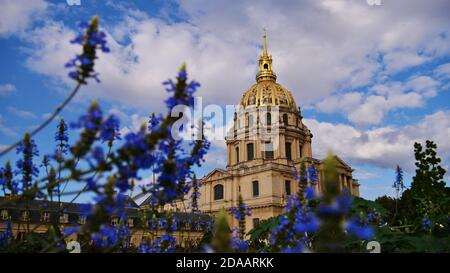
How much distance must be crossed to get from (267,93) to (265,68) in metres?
10.8

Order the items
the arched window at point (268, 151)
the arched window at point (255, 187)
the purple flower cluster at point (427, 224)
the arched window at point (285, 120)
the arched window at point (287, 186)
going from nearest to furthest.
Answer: the purple flower cluster at point (427, 224) → the arched window at point (287, 186) → the arched window at point (255, 187) → the arched window at point (268, 151) → the arched window at point (285, 120)

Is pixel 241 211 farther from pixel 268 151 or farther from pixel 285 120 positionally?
pixel 285 120

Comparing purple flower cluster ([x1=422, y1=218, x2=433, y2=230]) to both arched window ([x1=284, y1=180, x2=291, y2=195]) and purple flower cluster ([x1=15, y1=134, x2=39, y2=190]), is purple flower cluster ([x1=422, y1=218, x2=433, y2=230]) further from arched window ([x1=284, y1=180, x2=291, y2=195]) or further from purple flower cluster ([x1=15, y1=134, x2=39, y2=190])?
arched window ([x1=284, y1=180, x2=291, y2=195])

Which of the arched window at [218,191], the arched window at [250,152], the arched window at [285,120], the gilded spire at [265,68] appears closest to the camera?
the arched window at [218,191]

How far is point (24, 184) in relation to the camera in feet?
13.4

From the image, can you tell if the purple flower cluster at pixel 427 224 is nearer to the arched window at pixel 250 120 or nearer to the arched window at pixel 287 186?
the arched window at pixel 287 186

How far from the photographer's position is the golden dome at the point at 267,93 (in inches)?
2918

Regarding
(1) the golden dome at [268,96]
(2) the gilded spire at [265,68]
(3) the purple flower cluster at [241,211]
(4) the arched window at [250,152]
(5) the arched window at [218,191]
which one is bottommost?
(3) the purple flower cluster at [241,211]

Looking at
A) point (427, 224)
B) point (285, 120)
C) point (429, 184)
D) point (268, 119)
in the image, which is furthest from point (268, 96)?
point (427, 224)

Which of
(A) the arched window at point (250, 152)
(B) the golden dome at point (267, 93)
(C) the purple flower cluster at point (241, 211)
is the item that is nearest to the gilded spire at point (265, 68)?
(B) the golden dome at point (267, 93)

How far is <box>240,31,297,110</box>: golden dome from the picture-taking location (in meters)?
74.1

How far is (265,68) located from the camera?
83500mm
